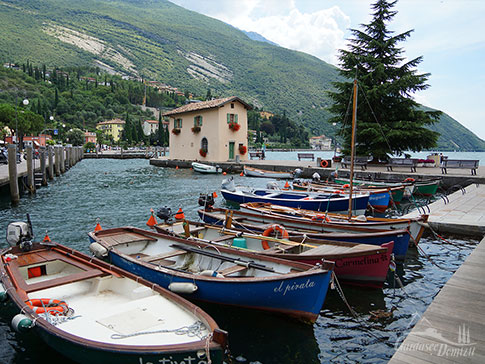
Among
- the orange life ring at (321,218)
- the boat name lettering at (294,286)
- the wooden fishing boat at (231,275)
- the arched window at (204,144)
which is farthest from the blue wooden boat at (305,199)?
the arched window at (204,144)

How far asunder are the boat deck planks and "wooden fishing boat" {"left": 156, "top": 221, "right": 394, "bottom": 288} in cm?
151

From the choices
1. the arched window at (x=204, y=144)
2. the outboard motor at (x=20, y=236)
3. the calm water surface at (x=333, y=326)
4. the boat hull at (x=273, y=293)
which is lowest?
the calm water surface at (x=333, y=326)

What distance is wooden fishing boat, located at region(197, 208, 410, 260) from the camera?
9.17m

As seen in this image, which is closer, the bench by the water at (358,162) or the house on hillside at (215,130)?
the bench by the water at (358,162)

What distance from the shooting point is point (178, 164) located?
44406mm

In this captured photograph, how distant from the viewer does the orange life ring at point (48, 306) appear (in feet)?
17.7

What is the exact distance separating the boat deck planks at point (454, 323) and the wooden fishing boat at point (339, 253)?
151 centimetres

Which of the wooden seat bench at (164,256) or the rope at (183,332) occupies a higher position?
the wooden seat bench at (164,256)

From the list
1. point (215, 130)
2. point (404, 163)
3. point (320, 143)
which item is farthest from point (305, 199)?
point (320, 143)

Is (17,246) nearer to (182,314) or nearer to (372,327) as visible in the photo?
(182,314)

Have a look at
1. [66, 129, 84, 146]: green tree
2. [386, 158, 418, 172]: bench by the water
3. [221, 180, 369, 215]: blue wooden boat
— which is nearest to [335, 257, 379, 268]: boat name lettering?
[221, 180, 369, 215]: blue wooden boat

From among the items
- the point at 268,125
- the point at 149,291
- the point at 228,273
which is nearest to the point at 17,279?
the point at 149,291

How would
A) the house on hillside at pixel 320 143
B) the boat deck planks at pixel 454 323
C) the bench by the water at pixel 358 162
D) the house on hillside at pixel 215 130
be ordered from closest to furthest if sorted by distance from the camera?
the boat deck planks at pixel 454 323, the bench by the water at pixel 358 162, the house on hillside at pixel 215 130, the house on hillside at pixel 320 143

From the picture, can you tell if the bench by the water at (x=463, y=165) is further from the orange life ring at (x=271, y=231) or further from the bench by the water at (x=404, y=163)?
the orange life ring at (x=271, y=231)
